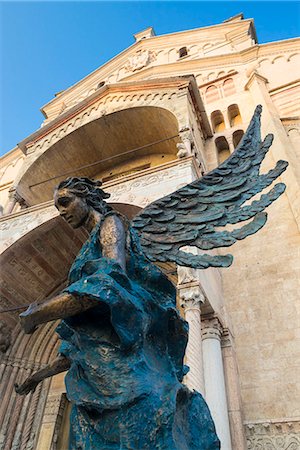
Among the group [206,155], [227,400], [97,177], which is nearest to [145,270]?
[227,400]

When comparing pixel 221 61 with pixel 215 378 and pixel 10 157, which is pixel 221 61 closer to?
pixel 10 157

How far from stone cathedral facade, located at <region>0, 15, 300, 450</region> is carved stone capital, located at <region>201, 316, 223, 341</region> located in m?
0.02

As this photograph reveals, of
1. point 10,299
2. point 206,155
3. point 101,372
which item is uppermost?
point 206,155

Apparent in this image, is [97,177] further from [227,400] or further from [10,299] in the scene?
[227,400]

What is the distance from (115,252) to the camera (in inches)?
65.4

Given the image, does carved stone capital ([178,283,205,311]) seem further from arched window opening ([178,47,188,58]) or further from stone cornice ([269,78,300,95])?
arched window opening ([178,47,188,58])

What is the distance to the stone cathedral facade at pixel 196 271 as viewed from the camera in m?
5.46

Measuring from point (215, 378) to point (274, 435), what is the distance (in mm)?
1344

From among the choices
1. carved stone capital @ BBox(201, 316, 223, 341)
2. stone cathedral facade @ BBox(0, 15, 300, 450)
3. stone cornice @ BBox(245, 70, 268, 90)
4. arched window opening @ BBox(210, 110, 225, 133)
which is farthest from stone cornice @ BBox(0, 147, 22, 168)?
carved stone capital @ BBox(201, 316, 223, 341)

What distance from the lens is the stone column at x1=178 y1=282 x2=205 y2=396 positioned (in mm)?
4445

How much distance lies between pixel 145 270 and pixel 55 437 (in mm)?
7397

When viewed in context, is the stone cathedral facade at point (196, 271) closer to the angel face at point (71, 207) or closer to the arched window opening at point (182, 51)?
the angel face at point (71, 207)

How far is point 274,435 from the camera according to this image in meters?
5.29

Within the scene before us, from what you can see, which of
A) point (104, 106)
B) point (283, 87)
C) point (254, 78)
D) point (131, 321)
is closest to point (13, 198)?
point (104, 106)
